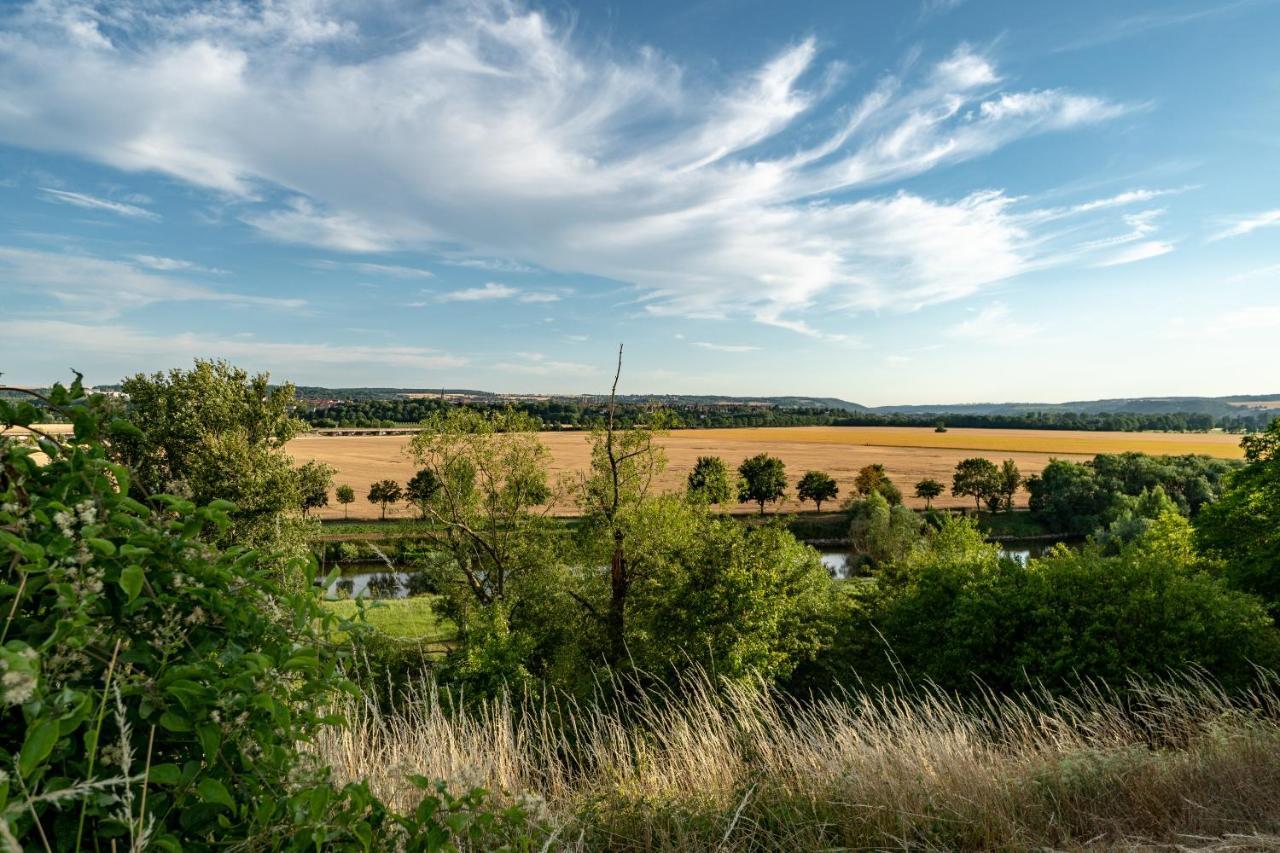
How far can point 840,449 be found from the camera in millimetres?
101500

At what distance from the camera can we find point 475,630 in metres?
19.5

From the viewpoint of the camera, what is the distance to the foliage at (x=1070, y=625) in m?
A: 13.9

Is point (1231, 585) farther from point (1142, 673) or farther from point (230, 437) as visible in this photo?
point (230, 437)

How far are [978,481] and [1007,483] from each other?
130 inches

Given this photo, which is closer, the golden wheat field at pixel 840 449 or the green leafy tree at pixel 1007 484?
the green leafy tree at pixel 1007 484

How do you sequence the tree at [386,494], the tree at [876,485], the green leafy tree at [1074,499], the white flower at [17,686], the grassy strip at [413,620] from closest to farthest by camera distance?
1. the white flower at [17,686]
2. the grassy strip at [413,620]
3. the green leafy tree at [1074,499]
4. the tree at [386,494]
5. the tree at [876,485]

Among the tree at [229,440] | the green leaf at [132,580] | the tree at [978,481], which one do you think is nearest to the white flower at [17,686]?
the green leaf at [132,580]

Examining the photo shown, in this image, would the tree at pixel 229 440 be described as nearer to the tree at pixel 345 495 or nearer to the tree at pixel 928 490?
the tree at pixel 345 495

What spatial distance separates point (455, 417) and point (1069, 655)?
21.7 meters

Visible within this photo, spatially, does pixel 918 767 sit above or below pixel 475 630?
above

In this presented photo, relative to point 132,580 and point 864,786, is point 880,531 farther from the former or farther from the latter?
point 132,580

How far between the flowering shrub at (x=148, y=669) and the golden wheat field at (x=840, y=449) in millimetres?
59941

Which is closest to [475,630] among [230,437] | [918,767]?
[230,437]

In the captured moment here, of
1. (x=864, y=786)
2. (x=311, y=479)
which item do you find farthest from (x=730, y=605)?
(x=311, y=479)
